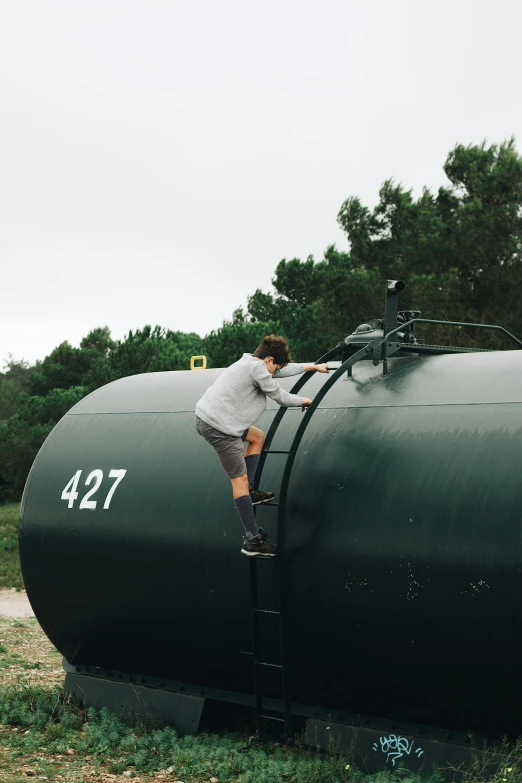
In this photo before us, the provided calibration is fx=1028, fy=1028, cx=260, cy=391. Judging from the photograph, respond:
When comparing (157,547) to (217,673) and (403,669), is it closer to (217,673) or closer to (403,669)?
(217,673)

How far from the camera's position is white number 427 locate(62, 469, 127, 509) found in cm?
1023

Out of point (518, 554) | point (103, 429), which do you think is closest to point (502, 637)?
point (518, 554)

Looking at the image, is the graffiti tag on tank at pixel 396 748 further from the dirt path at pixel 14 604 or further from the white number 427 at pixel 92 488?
the dirt path at pixel 14 604

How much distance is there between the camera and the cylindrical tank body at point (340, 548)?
24.4 ft

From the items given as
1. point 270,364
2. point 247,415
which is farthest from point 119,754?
point 270,364

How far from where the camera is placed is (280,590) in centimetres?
831

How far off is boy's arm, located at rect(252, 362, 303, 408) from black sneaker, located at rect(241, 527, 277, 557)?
43.3 inches

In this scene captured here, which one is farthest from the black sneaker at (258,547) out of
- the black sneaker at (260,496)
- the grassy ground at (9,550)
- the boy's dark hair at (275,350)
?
the grassy ground at (9,550)

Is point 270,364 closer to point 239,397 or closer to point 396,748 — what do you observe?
point 239,397

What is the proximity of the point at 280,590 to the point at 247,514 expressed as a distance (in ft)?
2.20

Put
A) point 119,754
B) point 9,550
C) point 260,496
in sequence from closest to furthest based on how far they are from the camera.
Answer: point 260,496, point 119,754, point 9,550

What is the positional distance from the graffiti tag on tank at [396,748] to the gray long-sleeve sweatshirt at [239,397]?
8.89 ft

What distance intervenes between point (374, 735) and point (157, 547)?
2661 mm

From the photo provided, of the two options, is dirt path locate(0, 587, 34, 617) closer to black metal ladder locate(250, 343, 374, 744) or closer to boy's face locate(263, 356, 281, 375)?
black metal ladder locate(250, 343, 374, 744)
